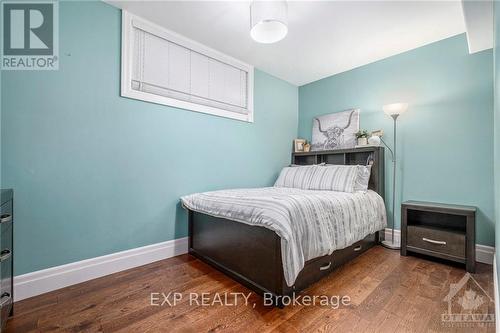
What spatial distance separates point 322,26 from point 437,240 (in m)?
2.43

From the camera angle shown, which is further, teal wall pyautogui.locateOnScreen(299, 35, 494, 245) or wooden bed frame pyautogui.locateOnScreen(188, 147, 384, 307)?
teal wall pyautogui.locateOnScreen(299, 35, 494, 245)

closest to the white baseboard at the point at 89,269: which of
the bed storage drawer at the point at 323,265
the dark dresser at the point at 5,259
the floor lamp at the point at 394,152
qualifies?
the dark dresser at the point at 5,259

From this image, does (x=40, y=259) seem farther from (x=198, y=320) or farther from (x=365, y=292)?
(x=365, y=292)

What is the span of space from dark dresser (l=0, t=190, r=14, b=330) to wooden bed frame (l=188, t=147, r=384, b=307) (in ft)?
4.36

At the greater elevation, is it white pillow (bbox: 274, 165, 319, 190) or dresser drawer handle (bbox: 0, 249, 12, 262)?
white pillow (bbox: 274, 165, 319, 190)

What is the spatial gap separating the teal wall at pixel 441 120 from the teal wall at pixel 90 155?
2.36 meters

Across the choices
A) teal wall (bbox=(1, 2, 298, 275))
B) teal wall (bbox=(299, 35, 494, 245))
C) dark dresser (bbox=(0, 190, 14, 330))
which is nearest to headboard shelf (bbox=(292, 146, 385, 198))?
teal wall (bbox=(299, 35, 494, 245))

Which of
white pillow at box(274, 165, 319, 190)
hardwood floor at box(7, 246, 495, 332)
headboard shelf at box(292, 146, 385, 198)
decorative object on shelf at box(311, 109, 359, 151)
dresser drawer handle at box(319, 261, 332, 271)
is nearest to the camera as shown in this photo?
hardwood floor at box(7, 246, 495, 332)

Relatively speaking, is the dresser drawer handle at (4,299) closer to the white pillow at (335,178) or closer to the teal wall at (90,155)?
the teal wall at (90,155)

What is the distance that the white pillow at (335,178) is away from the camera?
8.36ft

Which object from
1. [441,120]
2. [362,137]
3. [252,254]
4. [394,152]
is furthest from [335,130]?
[252,254]

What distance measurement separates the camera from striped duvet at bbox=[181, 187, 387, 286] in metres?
1.44

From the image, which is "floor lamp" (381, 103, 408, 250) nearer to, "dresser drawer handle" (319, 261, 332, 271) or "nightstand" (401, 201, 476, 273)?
"nightstand" (401, 201, 476, 273)

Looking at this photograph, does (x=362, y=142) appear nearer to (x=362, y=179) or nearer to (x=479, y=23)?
(x=362, y=179)
